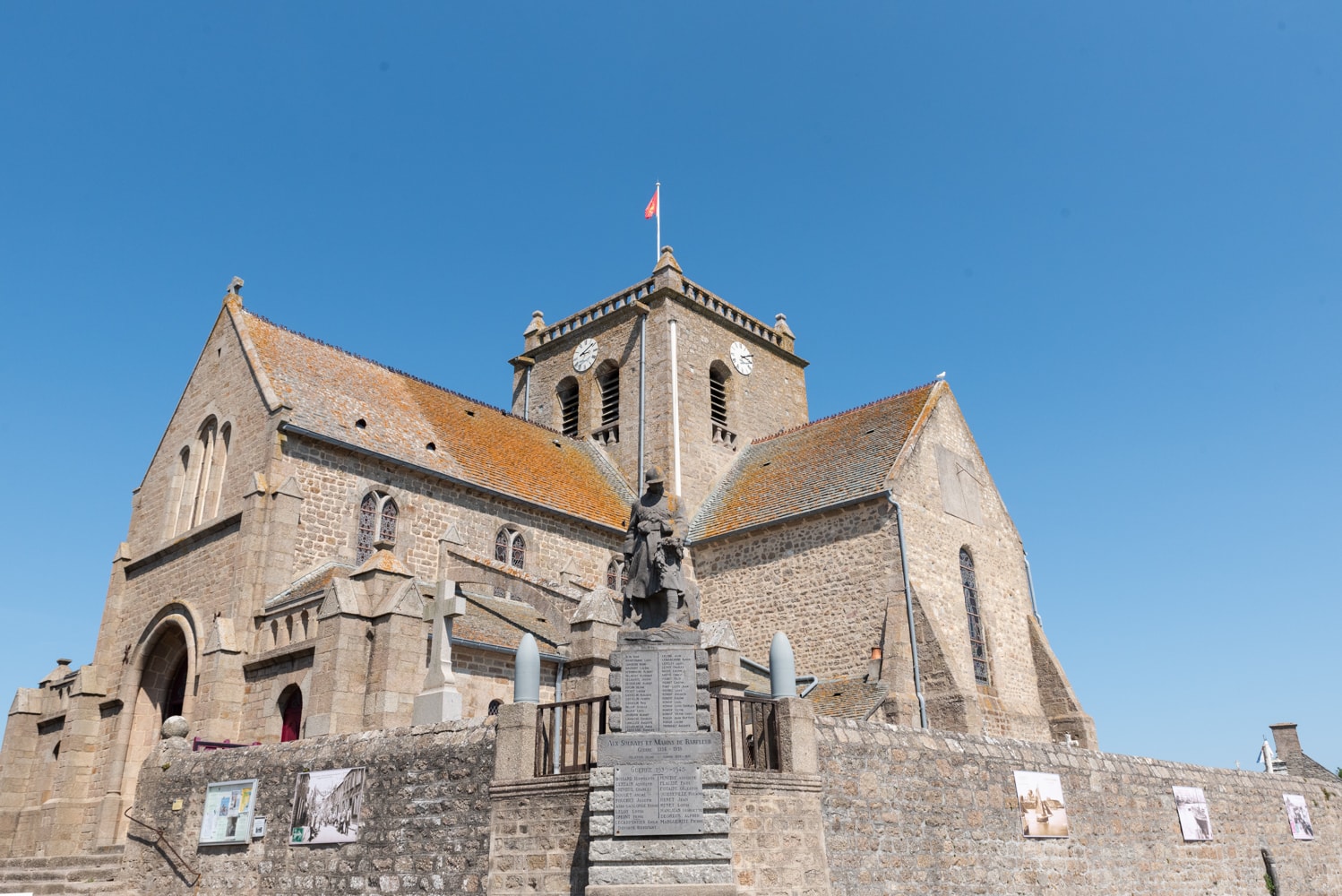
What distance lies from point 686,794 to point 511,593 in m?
11.3

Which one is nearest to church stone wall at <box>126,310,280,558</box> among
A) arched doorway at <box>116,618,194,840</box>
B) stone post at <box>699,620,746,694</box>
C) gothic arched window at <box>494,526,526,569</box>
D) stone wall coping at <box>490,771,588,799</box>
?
arched doorway at <box>116,618,194,840</box>

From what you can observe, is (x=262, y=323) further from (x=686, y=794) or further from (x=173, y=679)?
(x=686, y=794)

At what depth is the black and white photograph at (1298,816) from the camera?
57.7 feet

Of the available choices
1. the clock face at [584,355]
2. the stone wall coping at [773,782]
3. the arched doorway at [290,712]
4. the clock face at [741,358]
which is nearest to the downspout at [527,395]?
the clock face at [584,355]

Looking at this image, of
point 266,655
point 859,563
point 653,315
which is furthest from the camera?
point 653,315

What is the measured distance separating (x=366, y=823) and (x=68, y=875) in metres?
6.72

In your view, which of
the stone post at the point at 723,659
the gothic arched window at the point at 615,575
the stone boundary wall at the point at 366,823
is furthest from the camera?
the gothic arched window at the point at 615,575

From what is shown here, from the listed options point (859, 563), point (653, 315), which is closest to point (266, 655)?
point (859, 563)

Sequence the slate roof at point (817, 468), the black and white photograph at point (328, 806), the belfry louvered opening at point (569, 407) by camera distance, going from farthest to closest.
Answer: the belfry louvered opening at point (569, 407) < the slate roof at point (817, 468) < the black and white photograph at point (328, 806)

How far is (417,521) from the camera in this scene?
20.7 m

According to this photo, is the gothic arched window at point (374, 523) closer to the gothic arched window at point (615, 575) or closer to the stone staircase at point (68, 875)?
the gothic arched window at point (615, 575)

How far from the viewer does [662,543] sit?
936 cm

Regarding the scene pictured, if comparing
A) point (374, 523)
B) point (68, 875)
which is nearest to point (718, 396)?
point (374, 523)

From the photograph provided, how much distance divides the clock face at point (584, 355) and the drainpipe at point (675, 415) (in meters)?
3.36
